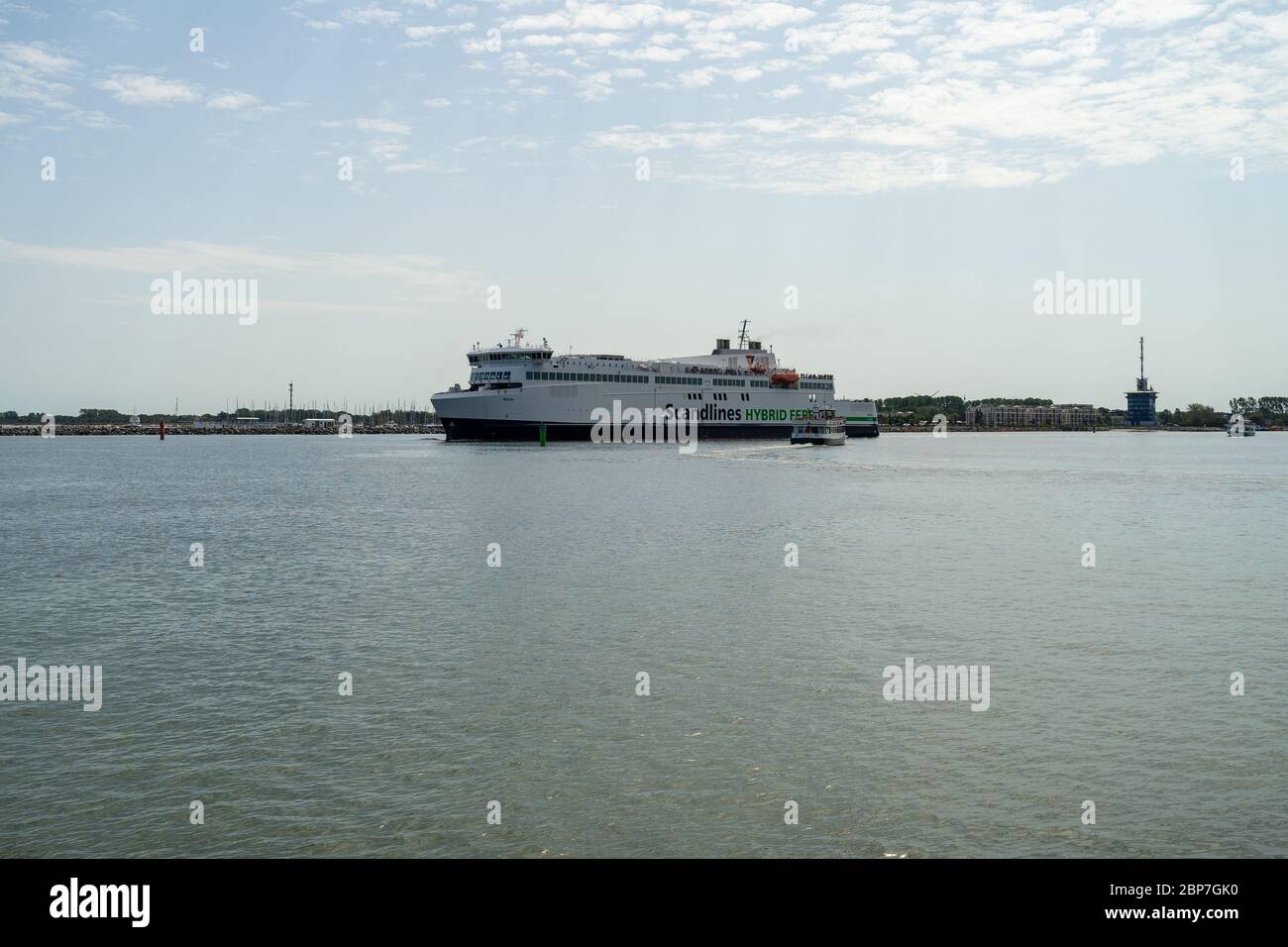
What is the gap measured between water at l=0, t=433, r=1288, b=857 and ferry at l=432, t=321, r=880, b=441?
8647 centimetres

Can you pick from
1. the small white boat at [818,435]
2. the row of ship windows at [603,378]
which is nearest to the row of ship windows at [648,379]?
the row of ship windows at [603,378]

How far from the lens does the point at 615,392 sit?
134 m

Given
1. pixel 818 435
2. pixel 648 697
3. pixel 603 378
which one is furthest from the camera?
pixel 818 435

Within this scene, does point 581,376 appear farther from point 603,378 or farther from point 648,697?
point 648,697

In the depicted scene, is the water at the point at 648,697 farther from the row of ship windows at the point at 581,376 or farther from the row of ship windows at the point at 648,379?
the row of ship windows at the point at 648,379

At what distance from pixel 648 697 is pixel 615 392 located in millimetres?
120525

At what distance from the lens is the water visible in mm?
9945

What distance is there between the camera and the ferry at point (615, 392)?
403ft

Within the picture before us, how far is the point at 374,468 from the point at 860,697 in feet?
257

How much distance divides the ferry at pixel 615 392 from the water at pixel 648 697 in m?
86.5

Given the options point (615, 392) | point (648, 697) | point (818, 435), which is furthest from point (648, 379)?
point (648, 697)

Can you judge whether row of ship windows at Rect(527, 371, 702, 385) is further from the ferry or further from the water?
the water

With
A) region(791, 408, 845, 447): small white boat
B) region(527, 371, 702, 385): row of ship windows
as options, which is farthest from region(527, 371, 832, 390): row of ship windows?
region(791, 408, 845, 447): small white boat

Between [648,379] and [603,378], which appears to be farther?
[648,379]
